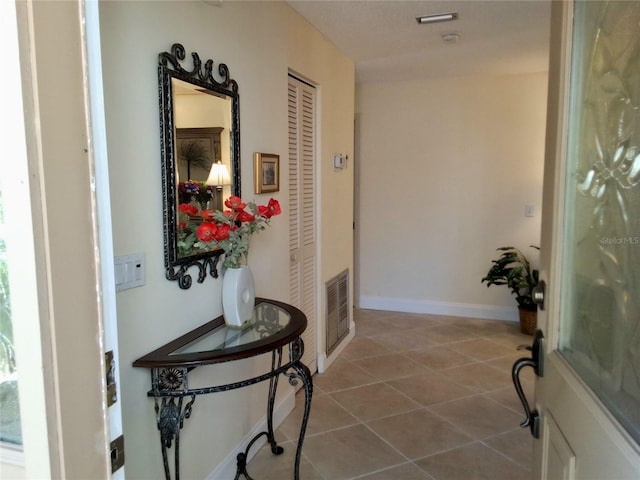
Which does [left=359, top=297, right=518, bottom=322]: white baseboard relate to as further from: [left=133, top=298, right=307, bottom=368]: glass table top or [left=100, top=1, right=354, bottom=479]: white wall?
[left=133, top=298, right=307, bottom=368]: glass table top

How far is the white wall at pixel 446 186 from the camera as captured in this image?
444 cm

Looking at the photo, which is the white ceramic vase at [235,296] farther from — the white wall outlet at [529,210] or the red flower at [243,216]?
the white wall outlet at [529,210]

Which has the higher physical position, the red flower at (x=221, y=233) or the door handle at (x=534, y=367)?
the red flower at (x=221, y=233)

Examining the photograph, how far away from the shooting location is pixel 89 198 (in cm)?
58

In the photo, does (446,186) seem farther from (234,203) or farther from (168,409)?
(168,409)

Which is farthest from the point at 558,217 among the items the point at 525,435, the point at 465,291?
the point at 465,291

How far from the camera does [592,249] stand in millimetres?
990

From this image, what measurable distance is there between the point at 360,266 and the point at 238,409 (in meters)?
3.04

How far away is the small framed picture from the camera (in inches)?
89.2

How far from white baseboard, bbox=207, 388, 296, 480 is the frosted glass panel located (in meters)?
1.62

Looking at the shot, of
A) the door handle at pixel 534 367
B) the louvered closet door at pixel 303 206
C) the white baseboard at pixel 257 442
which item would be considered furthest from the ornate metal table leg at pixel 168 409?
the louvered closet door at pixel 303 206

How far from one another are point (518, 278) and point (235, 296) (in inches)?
125

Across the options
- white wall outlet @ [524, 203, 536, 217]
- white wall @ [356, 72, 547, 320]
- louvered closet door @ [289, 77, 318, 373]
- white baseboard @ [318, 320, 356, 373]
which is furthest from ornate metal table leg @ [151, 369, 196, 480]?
white wall outlet @ [524, 203, 536, 217]

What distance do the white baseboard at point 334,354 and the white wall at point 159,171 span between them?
0.62 metres
